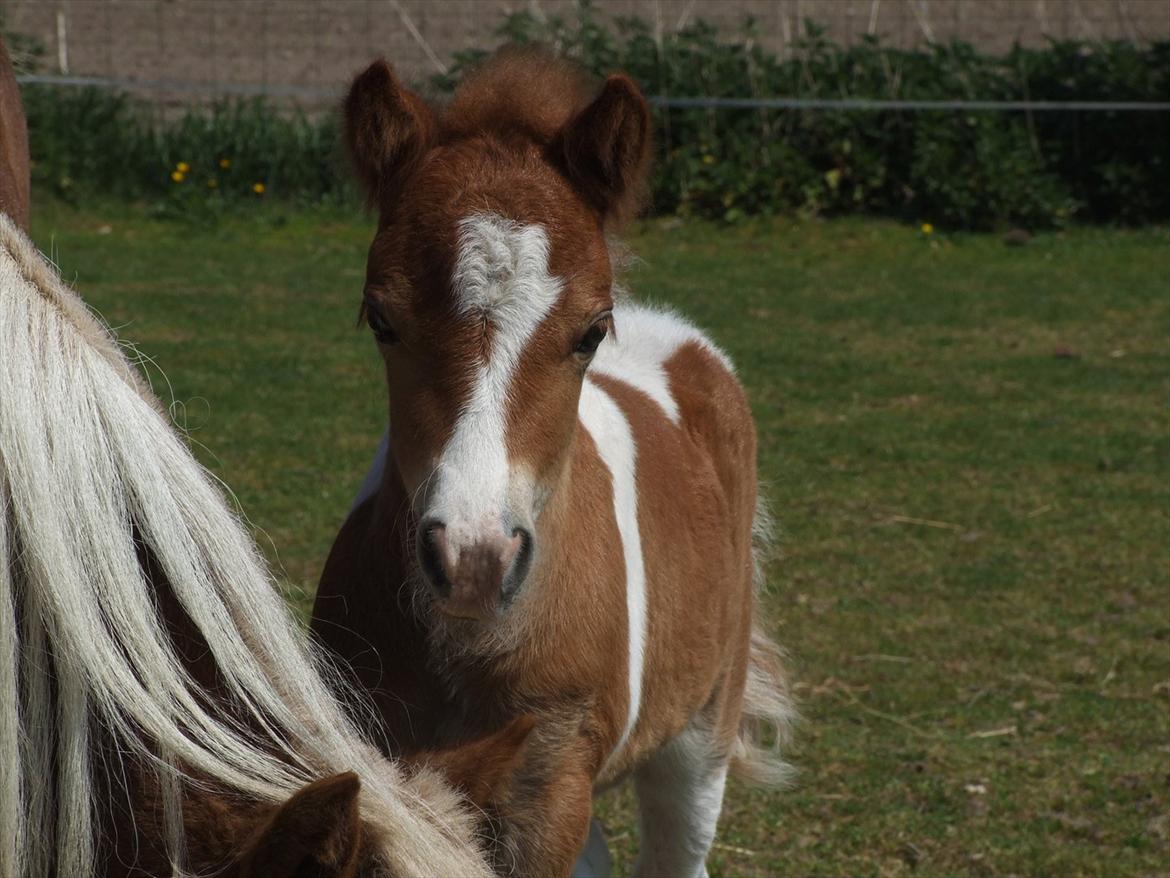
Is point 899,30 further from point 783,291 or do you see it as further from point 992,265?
point 783,291

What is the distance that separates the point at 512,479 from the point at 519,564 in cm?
12

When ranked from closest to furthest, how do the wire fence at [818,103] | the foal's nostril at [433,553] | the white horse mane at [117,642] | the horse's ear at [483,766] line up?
the white horse mane at [117,642] → the horse's ear at [483,766] → the foal's nostril at [433,553] → the wire fence at [818,103]

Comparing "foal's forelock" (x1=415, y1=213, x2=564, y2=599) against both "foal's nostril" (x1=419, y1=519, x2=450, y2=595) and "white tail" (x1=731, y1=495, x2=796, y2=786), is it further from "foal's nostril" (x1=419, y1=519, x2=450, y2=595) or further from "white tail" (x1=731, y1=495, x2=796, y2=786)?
"white tail" (x1=731, y1=495, x2=796, y2=786)

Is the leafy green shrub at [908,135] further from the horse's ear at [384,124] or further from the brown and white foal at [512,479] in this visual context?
the horse's ear at [384,124]

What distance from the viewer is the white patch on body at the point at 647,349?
3.25 m

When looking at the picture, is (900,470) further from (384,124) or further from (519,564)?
(519,564)

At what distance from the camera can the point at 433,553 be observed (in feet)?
6.31

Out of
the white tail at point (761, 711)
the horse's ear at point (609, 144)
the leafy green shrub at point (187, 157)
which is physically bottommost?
the white tail at point (761, 711)

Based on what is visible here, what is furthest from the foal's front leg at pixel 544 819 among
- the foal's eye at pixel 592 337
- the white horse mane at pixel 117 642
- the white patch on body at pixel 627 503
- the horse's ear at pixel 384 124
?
the horse's ear at pixel 384 124

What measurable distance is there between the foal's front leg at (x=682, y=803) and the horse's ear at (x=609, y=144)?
4.03ft

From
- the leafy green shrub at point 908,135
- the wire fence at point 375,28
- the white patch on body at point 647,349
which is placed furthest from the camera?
the wire fence at point 375,28

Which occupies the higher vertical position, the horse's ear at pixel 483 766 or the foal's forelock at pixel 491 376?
the foal's forelock at pixel 491 376

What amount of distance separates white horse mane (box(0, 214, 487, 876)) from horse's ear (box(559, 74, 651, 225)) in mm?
1029

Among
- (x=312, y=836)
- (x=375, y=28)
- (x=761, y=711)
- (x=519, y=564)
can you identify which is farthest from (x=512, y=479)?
(x=375, y=28)
